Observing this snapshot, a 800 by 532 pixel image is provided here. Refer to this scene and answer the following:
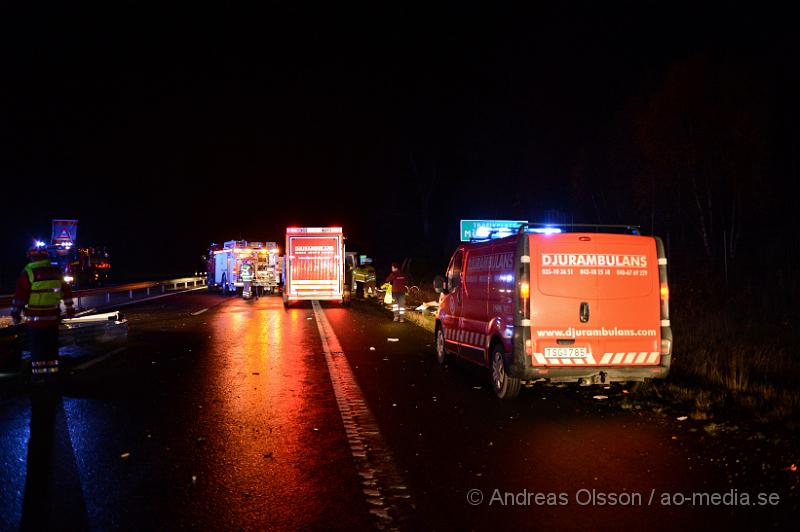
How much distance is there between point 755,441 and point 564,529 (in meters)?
3.04

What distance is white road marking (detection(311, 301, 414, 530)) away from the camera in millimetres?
4395

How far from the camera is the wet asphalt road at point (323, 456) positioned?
4.32 metres

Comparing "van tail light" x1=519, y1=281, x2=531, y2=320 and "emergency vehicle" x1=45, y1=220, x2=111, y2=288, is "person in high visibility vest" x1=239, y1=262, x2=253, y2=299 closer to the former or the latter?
"emergency vehicle" x1=45, y1=220, x2=111, y2=288

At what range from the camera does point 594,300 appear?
7660mm

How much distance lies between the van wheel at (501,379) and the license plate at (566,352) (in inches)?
22.9

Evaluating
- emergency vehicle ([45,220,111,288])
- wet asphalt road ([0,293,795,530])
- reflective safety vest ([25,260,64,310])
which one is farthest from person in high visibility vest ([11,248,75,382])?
emergency vehicle ([45,220,111,288])

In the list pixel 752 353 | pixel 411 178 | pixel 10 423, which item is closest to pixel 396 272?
pixel 752 353

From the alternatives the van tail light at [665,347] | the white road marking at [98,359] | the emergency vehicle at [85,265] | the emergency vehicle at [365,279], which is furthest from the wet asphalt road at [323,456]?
the emergency vehicle at [85,265]

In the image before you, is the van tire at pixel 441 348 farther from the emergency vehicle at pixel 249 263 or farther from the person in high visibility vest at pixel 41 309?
the emergency vehicle at pixel 249 263

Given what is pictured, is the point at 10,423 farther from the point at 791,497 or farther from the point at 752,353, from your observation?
the point at 752,353

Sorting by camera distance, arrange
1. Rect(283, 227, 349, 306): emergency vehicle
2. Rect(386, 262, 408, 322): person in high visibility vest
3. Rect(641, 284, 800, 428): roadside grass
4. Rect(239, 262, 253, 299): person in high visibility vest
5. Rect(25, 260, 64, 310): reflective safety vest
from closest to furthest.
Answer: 1. Rect(641, 284, 800, 428): roadside grass
2. Rect(25, 260, 64, 310): reflective safety vest
3. Rect(386, 262, 408, 322): person in high visibility vest
4. Rect(283, 227, 349, 306): emergency vehicle
5. Rect(239, 262, 253, 299): person in high visibility vest

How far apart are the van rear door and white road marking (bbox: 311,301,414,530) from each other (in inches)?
89.0

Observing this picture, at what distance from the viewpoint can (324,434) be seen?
637 cm

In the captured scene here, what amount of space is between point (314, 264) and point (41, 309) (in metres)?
15.6
